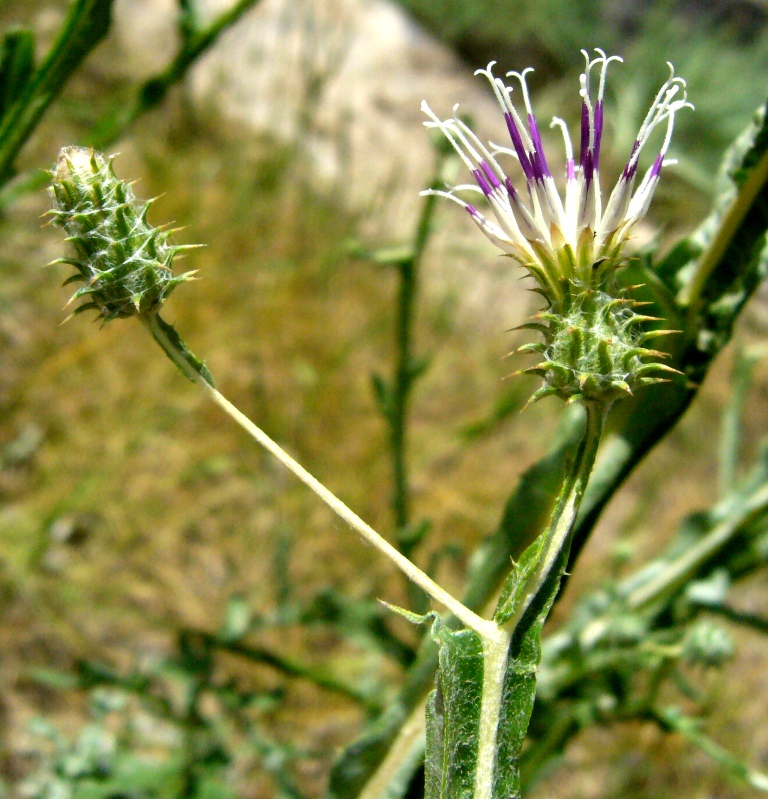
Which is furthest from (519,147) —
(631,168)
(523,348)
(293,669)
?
(293,669)

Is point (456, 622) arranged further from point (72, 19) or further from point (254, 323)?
point (254, 323)

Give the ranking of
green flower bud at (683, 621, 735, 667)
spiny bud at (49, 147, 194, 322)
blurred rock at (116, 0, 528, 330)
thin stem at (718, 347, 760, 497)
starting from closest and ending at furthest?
spiny bud at (49, 147, 194, 322) → green flower bud at (683, 621, 735, 667) → thin stem at (718, 347, 760, 497) → blurred rock at (116, 0, 528, 330)

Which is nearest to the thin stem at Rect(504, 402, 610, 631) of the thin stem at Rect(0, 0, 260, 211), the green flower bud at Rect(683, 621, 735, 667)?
the green flower bud at Rect(683, 621, 735, 667)

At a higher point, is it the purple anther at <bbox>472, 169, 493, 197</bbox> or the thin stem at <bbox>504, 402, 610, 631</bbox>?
the purple anther at <bbox>472, 169, 493, 197</bbox>

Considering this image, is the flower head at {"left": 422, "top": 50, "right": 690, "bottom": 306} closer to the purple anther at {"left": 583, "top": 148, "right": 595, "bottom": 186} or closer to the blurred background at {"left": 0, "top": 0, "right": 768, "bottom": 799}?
the purple anther at {"left": 583, "top": 148, "right": 595, "bottom": 186}

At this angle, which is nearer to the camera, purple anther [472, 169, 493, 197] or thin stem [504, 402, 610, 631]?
thin stem [504, 402, 610, 631]

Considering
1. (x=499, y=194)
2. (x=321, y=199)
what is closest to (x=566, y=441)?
(x=499, y=194)

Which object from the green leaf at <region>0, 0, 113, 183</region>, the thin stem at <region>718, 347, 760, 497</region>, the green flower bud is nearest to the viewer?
the green leaf at <region>0, 0, 113, 183</region>

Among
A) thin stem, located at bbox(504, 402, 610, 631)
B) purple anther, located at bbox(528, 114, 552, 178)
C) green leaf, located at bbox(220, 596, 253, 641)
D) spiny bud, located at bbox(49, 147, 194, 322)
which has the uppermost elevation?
purple anther, located at bbox(528, 114, 552, 178)
